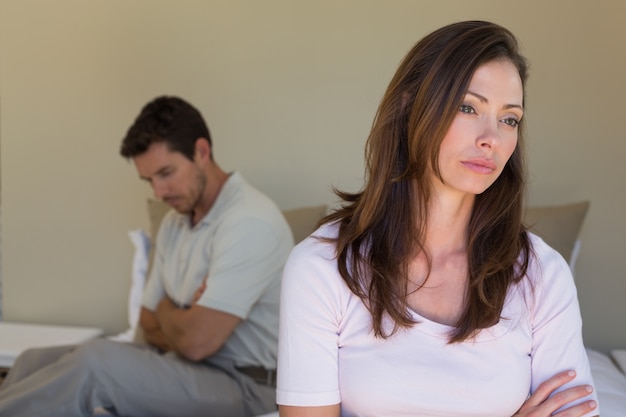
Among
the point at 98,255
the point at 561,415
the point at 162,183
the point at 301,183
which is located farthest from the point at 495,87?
the point at 98,255

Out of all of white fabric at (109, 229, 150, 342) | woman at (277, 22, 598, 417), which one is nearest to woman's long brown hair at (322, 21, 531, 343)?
woman at (277, 22, 598, 417)

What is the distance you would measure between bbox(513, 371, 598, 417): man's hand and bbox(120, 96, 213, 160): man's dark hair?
1.72 m

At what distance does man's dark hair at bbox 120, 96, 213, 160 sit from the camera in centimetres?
308

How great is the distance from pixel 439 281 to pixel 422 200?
16 centimetres

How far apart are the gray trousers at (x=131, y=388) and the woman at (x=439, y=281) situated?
107 cm

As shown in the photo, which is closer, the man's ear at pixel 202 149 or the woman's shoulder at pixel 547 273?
the woman's shoulder at pixel 547 273

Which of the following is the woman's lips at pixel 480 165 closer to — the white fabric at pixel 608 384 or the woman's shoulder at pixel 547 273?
the woman's shoulder at pixel 547 273

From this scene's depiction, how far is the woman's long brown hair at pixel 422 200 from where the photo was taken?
5.47ft

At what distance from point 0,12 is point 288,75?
4.20 ft

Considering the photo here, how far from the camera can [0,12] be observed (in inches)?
150

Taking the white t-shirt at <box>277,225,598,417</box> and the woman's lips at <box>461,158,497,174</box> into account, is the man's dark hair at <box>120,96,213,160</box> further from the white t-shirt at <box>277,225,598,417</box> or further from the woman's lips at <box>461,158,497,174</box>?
the woman's lips at <box>461,158,497,174</box>

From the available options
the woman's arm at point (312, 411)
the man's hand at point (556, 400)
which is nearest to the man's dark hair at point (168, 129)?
the woman's arm at point (312, 411)

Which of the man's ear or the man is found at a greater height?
the man's ear

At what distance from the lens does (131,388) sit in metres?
2.64
